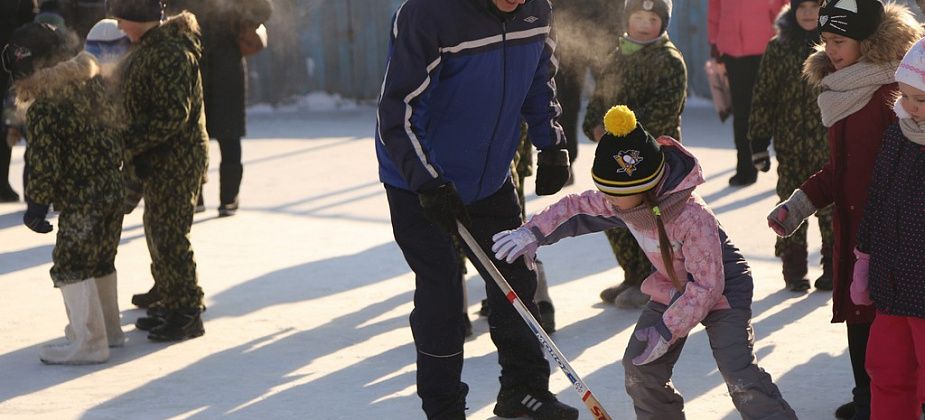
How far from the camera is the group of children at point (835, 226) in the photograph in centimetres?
414

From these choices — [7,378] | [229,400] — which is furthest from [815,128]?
[7,378]

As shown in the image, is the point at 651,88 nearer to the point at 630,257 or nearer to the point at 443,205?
the point at 630,257

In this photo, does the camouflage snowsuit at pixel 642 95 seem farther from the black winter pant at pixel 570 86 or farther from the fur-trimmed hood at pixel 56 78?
the black winter pant at pixel 570 86

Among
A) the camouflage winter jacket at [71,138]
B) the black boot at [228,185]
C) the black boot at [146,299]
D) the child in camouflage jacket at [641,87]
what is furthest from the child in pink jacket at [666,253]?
the black boot at [228,185]

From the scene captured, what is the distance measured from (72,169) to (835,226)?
309 cm

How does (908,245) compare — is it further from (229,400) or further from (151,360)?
(151,360)

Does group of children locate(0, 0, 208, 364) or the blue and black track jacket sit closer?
the blue and black track jacket

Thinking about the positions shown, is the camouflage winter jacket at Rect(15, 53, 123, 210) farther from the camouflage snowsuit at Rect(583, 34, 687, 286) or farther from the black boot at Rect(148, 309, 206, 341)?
the camouflage snowsuit at Rect(583, 34, 687, 286)

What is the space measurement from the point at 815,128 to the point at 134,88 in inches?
124

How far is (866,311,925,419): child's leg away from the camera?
4.29m

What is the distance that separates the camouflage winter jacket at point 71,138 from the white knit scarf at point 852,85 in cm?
297

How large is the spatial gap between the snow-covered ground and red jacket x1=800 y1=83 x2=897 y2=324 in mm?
545

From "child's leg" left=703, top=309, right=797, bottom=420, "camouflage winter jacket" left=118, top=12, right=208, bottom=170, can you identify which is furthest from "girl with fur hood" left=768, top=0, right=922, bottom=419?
"camouflage winter jacket" left=118, top=12, right=208, bottom=170

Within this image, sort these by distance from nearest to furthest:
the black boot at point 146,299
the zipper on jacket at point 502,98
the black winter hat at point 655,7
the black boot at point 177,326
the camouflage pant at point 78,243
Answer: the zipper on jacket at point 502,98 < the camouflage pant at point 78,243 < the black boot at point 177,326 < the black winter hat at point 655,7 < the black boot at point 146,299
